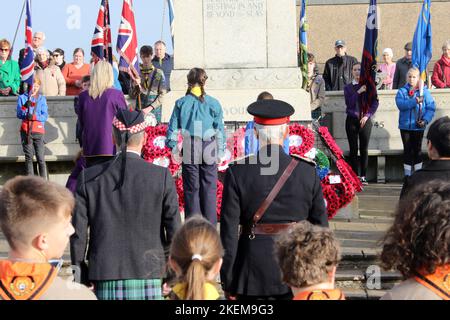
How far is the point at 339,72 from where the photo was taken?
18125mm

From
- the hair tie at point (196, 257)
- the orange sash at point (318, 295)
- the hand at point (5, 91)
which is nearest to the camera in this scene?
the orange sash at point (318, 295)

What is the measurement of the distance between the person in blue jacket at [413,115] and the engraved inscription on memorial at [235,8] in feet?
8.38

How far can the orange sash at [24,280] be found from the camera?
423cm

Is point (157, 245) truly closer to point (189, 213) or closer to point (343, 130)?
point (189, 213)

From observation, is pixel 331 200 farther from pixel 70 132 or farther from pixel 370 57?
pixel 70 132

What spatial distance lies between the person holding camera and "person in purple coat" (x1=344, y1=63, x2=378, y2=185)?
4689mm

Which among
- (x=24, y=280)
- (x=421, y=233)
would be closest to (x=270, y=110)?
(x=421, y=233)

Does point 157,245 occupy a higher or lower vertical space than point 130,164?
lower

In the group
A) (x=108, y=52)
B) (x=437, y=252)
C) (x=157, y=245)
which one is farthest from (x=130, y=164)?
(x=108, y=52)

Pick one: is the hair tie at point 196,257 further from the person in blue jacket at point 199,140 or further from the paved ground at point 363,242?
the person in blue jacket at point 199,140

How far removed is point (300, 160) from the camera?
640 centimetres

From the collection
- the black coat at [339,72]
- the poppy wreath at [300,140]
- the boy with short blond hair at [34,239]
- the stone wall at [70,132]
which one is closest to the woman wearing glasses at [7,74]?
the stone wall at [70,132]

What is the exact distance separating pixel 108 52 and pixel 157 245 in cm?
933

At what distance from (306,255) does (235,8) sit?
9559mm
